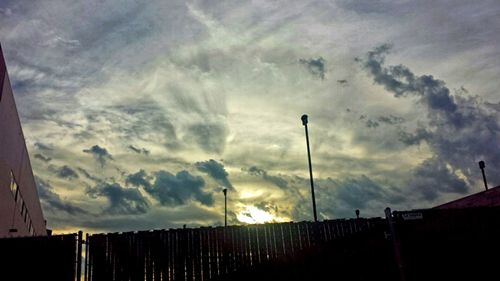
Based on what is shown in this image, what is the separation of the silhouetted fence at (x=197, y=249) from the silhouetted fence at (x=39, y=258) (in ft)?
2.18

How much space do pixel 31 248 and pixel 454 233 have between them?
557 inches

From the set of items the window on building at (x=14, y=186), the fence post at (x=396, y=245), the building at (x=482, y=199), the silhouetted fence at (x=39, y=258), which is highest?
the window on building at (x=14, y=186)

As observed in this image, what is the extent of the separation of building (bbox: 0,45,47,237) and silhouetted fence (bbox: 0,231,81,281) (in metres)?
6.28

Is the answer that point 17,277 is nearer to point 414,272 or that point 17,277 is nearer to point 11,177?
point 11,177

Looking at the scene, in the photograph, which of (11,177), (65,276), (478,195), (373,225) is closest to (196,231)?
(65,276)

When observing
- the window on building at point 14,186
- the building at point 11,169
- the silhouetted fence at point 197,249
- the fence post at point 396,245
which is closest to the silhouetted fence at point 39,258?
the silhouetted fence at point 197,249

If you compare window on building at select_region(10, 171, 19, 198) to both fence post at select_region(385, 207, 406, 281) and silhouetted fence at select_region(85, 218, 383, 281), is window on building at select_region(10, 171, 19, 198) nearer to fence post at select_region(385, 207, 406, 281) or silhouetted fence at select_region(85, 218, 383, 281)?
silhouetted fence at select_region(85, 218, 383, 281)

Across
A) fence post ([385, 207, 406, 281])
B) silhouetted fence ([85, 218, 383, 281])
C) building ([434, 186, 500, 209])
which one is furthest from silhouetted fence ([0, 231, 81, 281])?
building ([434, 186, 500, 209])

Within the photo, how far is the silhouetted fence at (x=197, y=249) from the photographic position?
14516mm

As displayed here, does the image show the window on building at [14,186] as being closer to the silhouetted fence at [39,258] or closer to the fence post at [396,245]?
the silhouetted fence at [39,258]

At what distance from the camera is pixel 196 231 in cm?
1511

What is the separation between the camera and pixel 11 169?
70.0 ft

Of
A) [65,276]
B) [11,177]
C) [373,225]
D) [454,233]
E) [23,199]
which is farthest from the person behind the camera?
[23,199]

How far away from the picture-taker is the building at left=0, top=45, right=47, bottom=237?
18859 mm
